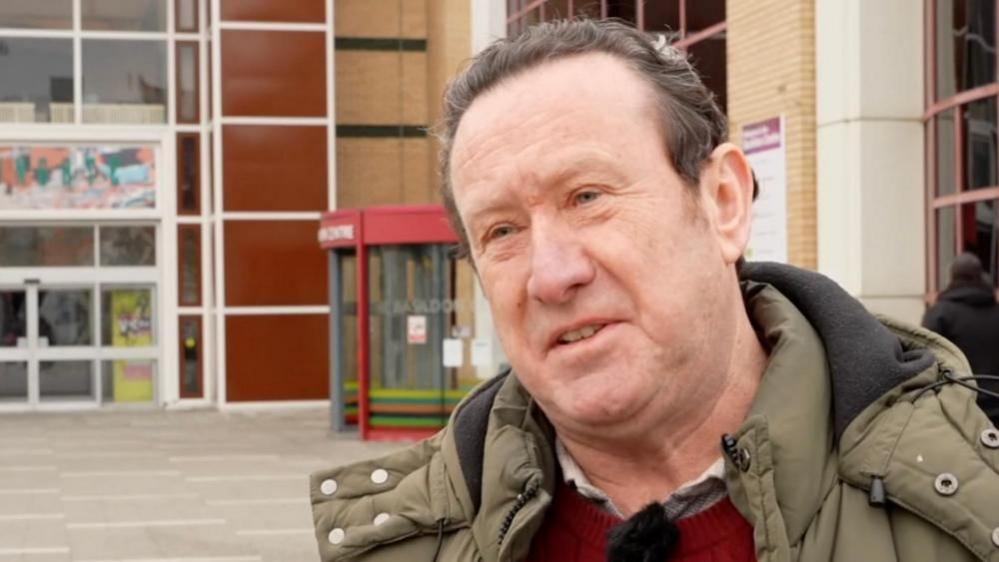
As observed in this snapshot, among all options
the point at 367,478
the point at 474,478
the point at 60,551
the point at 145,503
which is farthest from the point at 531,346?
the point at 145,503

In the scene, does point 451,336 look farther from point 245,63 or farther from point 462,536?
point 462,536

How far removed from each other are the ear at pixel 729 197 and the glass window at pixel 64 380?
88.4 ft

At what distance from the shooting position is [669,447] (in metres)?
2.12

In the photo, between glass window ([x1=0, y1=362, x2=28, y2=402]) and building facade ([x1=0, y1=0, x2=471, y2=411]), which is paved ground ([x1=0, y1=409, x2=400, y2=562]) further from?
building facade ([x1=0, y1=0, x2=471, y2=411])

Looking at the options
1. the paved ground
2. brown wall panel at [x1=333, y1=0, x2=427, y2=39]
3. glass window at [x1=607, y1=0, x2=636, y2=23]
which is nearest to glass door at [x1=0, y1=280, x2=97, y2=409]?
the paved ground

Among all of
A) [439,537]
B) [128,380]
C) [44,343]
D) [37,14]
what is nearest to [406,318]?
[128,380]

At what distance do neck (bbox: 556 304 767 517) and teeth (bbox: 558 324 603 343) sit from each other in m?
0.14

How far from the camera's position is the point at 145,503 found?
1466 cm

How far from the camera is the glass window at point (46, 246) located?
91.0 feet

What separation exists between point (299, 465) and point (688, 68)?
16007 mm

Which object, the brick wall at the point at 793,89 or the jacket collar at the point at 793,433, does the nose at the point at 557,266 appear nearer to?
the jacket collar at the point at 793,433

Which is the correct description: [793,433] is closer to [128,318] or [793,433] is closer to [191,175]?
[191,175]

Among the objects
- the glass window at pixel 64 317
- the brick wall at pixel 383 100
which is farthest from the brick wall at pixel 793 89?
the glass window at pixel 64 317

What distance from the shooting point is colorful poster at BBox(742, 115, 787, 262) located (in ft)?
46.7
